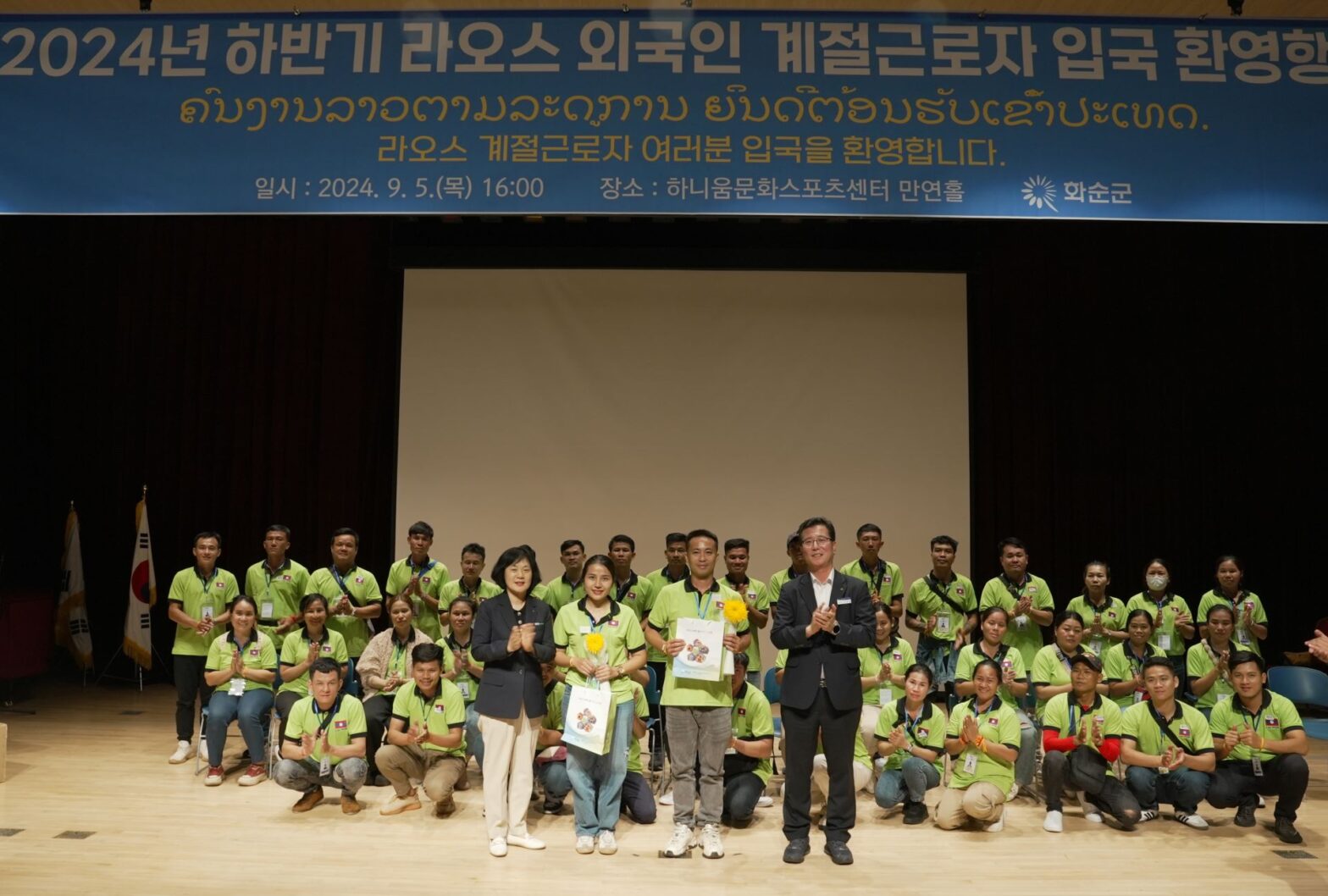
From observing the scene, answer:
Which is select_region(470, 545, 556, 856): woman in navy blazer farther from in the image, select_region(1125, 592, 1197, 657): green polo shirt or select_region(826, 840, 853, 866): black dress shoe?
select_region(1125, 592, 1197, 657): green polo shirt

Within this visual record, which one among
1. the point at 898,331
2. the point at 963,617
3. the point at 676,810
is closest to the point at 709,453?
the point at 898,331

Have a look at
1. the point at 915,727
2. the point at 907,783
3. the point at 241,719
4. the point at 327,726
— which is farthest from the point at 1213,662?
the point at 241,719

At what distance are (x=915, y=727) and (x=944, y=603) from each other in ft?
6.30

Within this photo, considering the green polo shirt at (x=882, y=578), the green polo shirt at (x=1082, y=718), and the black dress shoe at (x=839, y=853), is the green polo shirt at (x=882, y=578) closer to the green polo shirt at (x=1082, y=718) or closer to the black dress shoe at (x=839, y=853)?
the green polo shirt at (x=1082, y=718)

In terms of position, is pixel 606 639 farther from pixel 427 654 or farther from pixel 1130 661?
pixel 1130 661

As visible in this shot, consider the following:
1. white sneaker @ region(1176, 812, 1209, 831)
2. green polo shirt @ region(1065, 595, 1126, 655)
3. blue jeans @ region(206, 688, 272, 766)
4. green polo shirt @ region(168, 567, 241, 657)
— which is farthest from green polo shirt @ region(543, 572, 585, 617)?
white sneaker @ region(1176, 812, 1209, 831)

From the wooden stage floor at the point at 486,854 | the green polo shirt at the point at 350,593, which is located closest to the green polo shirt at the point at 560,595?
the green polo shirt at the point at 350,593

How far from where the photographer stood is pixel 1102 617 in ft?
24.7

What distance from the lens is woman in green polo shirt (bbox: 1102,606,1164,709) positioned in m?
6.90

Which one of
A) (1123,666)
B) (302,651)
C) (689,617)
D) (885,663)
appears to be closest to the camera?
(689,617)

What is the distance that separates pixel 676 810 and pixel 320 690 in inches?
82.0

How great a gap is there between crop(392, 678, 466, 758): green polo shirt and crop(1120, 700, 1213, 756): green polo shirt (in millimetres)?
3667

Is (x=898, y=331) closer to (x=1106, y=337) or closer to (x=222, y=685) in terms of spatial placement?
(x=1106, y=337)

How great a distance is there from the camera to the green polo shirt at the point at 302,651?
6734mm
